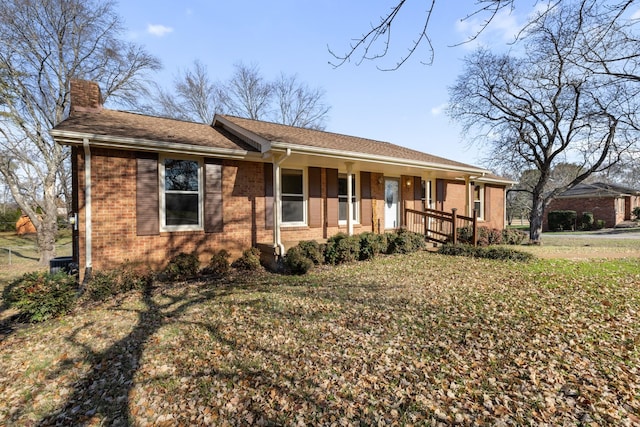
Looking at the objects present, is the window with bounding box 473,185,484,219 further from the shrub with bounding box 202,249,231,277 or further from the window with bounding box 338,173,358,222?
the shrub with bounding box 202,249,231,277

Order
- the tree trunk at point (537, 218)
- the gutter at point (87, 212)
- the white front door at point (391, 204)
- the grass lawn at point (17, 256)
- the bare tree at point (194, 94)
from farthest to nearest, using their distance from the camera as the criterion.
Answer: the bare tree at point (194, 94), the tree trunk at point (537, 218), the white front door at point (391, 204), the grass lawn at point (17, 256), the gutter at point (87, 212)

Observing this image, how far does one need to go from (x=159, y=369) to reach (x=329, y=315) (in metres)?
2.52

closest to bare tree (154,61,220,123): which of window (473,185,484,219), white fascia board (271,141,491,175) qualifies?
white fascia board (271,141,491,175)

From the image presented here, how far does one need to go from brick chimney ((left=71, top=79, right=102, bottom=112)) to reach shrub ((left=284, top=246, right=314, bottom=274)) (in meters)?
6.77

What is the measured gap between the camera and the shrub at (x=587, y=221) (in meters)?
25.9

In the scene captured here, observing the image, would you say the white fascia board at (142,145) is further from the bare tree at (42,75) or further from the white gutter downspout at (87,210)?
the bare tree at (42,75)

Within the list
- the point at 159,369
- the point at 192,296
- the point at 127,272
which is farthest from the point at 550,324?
the point at 127,272

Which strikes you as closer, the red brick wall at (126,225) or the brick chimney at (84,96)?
the red brick wall at (126,225)

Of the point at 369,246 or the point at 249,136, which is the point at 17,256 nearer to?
the point at 249,136

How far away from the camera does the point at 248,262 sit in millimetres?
8461

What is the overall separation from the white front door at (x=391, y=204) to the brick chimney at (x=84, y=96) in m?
9.88

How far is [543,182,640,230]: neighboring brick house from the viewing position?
2622 cm

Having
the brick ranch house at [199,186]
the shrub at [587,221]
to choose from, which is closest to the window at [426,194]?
the brick ranch house at [199,186]

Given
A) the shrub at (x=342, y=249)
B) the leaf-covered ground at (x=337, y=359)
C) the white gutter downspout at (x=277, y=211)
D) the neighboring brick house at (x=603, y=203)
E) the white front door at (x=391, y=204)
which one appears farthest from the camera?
the neighboring brick house at (x=603, y=203)
